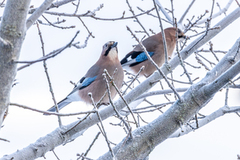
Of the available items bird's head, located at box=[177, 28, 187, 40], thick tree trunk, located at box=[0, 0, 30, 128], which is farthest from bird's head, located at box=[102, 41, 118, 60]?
thick tree trunk, located at box=[0, 0, 30, 128]


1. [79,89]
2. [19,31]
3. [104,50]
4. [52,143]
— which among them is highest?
[104,50]

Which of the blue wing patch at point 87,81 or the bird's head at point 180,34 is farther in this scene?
the blue wing patch at point 87,81

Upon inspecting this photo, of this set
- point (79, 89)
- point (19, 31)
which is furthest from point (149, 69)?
point (19, 31)

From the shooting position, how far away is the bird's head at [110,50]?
5398 mm

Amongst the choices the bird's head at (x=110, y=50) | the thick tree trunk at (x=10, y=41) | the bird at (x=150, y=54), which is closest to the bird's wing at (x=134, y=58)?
the bird at (x=150, y=54)

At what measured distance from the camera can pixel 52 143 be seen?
3.06m

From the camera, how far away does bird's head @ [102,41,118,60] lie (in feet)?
17.7

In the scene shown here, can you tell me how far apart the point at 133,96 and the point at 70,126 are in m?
0.66

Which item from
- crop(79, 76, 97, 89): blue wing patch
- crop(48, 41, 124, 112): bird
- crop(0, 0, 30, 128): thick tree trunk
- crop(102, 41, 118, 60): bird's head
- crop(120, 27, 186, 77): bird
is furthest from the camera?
crop(120, 27, 186, 77): bird

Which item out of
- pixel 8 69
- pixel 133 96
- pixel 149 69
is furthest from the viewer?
pixel 149 69

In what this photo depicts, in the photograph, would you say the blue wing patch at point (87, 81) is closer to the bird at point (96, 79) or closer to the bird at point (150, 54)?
the bird at point (96, 79)

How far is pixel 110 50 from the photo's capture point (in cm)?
551

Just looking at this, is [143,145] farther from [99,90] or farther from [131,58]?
[131,58]

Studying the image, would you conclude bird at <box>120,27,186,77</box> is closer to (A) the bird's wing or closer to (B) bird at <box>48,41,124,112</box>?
(A) the bird's wing
